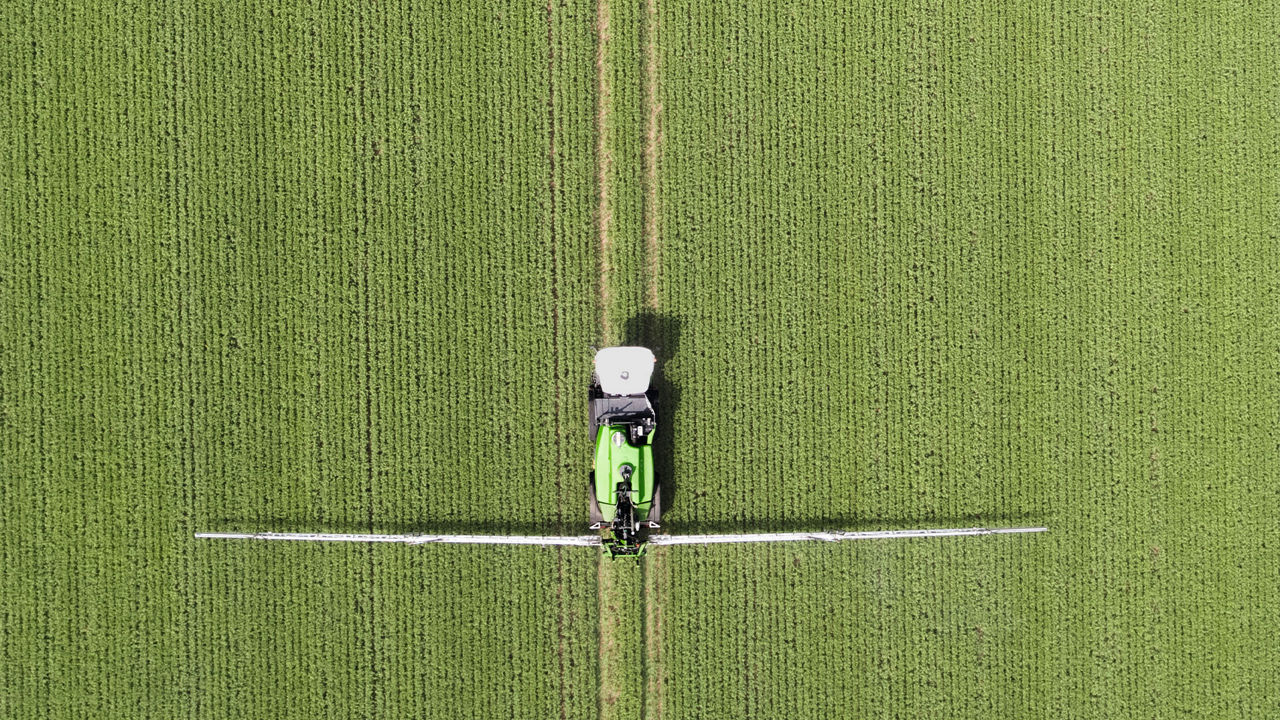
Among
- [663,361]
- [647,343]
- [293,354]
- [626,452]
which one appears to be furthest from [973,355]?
[293,354]

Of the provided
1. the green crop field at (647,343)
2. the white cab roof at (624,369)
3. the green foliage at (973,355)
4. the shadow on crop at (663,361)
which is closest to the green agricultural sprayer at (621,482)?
the white cab roof at (624,369)

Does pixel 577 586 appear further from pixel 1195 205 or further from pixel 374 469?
pixel 1195 205

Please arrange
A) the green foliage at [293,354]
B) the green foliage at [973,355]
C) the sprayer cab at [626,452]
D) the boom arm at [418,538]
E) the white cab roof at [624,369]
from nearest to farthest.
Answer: the sprayer cab at [626,452] < the white cab roof at [624,369] < the boom arm at [418,538] < the green foliage at [293,354] < the green foliage at [973,355]

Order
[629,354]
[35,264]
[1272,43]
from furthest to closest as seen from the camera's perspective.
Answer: [1272,43], [35,264], [629,354]

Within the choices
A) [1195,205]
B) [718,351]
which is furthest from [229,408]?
[1195,205]

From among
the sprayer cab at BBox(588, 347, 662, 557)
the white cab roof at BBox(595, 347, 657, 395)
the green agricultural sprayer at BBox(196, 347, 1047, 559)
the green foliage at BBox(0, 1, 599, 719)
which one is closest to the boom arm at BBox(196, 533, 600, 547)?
the green agricultural sprayer at BBox(196, 347, 1047, 559)

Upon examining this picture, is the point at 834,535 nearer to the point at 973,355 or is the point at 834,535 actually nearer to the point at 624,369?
the point at 973,355

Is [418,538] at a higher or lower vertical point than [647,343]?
lower

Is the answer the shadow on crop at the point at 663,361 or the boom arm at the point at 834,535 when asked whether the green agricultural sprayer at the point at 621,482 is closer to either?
the boom arm at the point at 834,535
